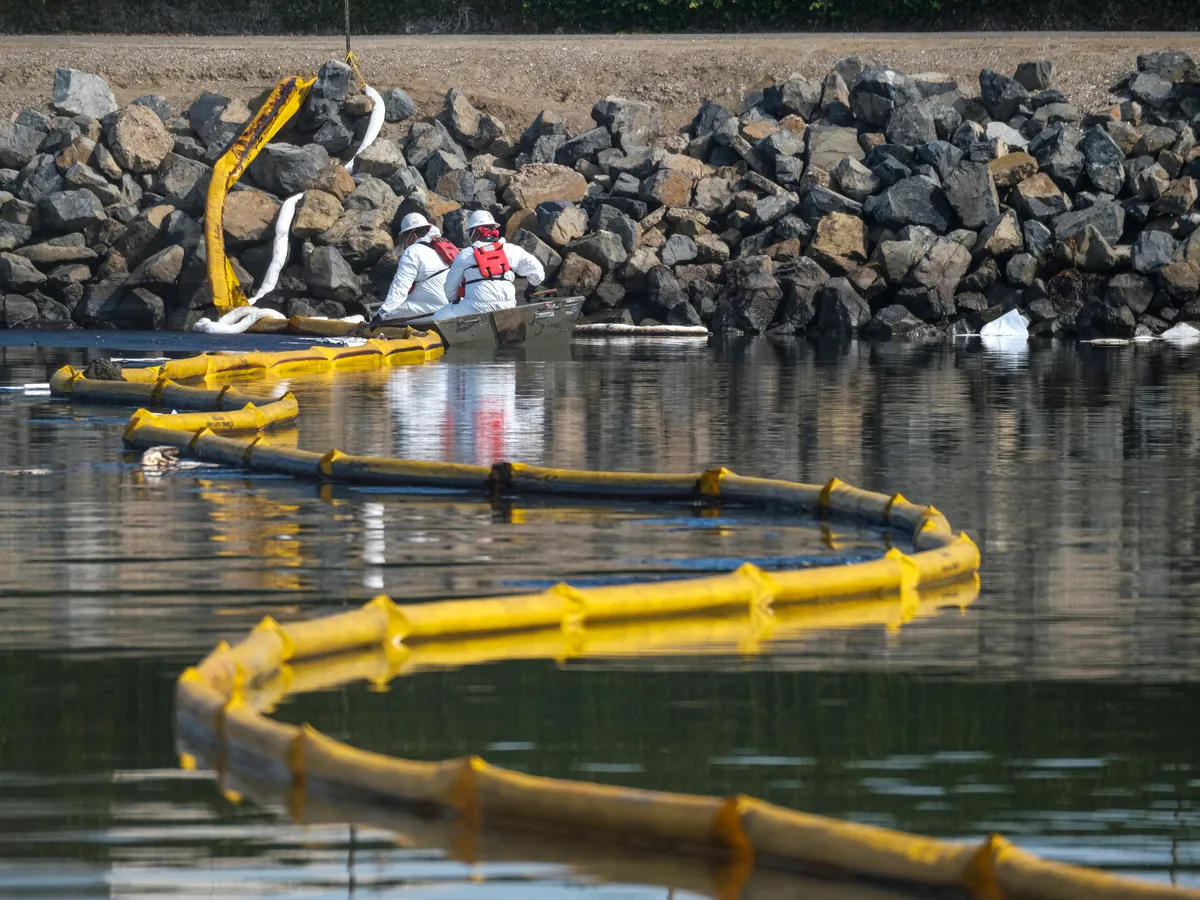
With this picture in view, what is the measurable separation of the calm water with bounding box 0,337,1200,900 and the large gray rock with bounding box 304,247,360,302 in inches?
609

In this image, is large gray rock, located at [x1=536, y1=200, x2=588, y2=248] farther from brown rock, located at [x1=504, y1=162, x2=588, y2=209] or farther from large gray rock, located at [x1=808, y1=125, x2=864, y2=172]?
large gray rock, located at [x1=808, y1=125, x2=864, y2=172]

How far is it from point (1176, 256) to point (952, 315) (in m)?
3.49

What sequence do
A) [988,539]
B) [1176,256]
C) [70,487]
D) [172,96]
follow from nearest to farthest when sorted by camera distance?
[988,539] < [70,487] < [1176,256] < [172,96]

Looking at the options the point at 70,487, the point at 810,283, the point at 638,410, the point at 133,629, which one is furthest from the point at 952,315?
the point at 133,629

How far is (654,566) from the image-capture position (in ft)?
35.6

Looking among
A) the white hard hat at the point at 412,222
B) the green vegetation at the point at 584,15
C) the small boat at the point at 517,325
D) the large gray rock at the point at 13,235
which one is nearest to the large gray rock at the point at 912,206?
the small boat at the point at 517,325

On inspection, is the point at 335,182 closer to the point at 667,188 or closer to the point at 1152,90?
the point at 667,188

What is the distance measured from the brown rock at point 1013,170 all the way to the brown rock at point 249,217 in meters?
11.5

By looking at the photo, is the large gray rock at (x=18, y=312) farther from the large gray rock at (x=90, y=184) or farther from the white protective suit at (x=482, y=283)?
the white protective suit at (x=482, y=283)

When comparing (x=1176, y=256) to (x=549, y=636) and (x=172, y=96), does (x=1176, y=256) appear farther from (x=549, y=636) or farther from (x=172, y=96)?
(x=549, y=636)

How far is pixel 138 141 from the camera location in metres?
36.2

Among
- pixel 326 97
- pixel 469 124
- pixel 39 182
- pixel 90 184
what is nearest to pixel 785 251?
pixel 469 124

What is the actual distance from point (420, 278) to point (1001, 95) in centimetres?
1333

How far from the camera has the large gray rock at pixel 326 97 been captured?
35.9 m
